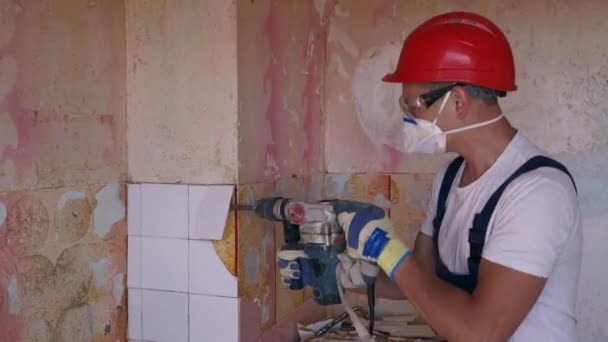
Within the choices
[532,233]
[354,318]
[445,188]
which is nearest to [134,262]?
[354,318]

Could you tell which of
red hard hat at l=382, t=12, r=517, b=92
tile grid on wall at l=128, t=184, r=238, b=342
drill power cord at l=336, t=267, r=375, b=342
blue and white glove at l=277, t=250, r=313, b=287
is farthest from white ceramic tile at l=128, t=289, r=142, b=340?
red hard hat at l=382, t=12, r=517, b=92

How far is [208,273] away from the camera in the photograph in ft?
5.57

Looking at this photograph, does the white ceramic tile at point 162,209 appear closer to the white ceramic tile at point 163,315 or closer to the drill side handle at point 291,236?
the white ceramic tile at point 163,315

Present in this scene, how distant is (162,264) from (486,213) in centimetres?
95

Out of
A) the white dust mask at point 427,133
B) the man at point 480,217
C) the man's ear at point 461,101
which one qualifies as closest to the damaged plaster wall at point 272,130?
the man at point 480,217

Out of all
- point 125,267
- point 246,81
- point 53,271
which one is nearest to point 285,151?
point 246,81

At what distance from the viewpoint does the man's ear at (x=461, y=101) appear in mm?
1345

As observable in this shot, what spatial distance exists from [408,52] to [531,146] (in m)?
0.36

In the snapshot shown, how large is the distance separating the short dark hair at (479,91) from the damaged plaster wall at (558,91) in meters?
0.90

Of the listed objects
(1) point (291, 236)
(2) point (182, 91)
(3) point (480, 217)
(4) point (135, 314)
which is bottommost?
(4) point (135, 314)

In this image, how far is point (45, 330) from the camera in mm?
1433

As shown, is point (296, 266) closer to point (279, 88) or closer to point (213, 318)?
point (213, 318)

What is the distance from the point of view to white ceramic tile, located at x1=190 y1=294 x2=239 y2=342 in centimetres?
168

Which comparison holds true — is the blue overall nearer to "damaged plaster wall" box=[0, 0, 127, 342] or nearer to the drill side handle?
the drill side handle
